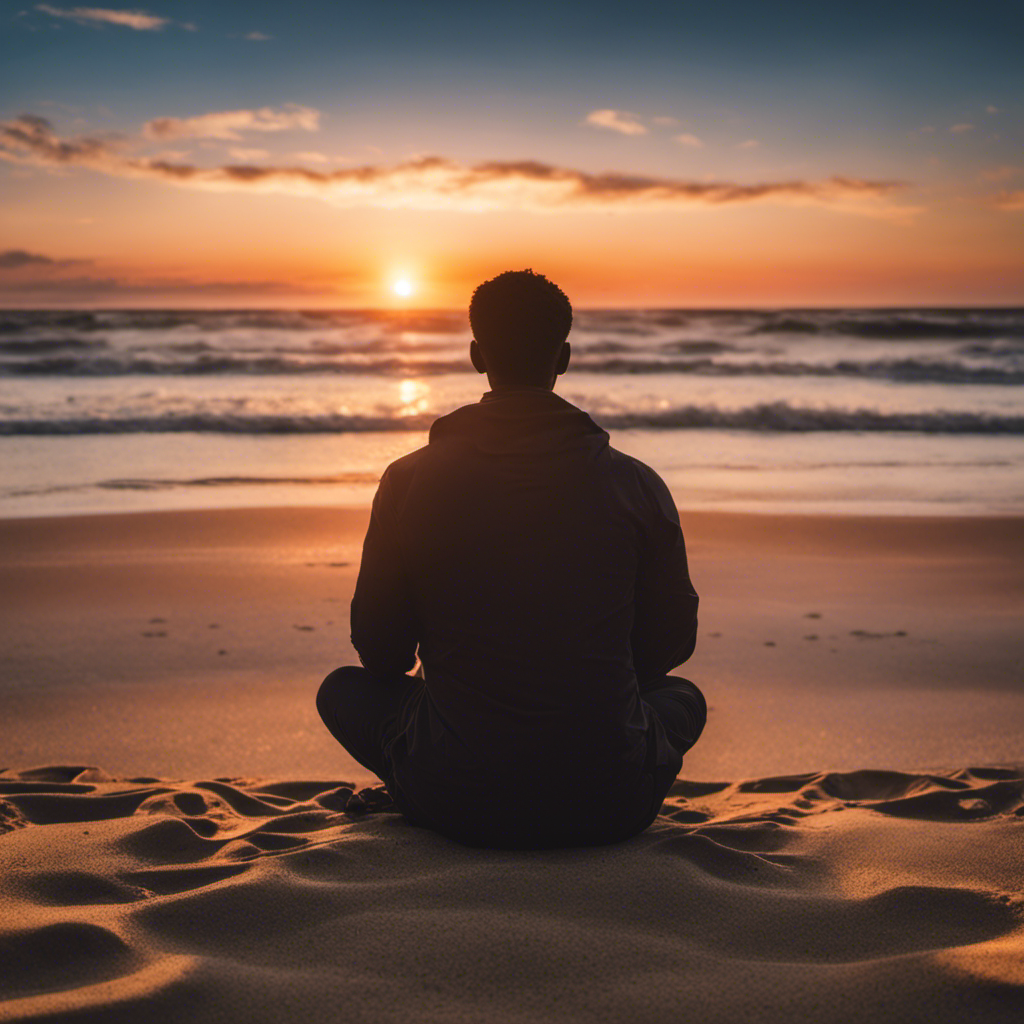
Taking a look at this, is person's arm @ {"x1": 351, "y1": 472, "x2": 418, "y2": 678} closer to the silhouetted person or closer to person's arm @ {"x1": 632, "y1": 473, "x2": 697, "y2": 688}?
the silhouetted person

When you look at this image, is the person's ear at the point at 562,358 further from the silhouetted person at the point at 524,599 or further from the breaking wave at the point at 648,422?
the breaking wave at the point at 648,422

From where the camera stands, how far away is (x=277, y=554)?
255 inches

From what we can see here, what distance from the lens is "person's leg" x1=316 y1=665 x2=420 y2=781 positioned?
242cm

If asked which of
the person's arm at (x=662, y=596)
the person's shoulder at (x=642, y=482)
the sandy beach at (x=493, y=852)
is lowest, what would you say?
the sandy beach at (x=493, y=852)

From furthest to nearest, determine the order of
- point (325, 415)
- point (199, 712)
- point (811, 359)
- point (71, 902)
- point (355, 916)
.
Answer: point (811, 359) < point (325, 415) < point (199, 712) < point (71, 902) < point (355, 916)

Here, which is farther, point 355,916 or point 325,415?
point 325,415

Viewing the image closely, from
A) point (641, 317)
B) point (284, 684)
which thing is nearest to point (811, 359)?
point (641, 317)

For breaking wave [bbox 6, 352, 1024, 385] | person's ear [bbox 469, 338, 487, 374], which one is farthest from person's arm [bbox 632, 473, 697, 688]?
breaking wave [bbox 6, 352, 1024, 385]

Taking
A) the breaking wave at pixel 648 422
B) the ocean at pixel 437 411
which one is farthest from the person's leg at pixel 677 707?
the breaking wave at pixel 648 422

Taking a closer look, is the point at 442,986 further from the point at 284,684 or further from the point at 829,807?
the point at 284,684

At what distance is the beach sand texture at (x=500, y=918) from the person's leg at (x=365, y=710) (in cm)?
20

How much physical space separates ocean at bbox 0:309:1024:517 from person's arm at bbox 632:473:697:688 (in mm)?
5967

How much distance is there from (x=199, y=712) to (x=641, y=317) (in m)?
36.6

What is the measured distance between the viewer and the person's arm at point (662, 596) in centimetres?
218
